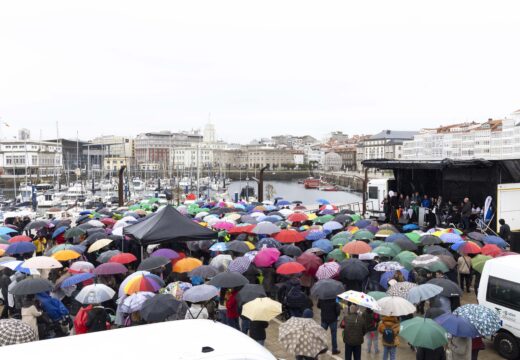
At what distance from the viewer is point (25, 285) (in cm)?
722

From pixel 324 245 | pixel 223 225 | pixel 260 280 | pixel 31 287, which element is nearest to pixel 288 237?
pixel 324 245

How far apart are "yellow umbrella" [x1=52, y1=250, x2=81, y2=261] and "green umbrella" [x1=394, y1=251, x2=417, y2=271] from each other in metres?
6.86

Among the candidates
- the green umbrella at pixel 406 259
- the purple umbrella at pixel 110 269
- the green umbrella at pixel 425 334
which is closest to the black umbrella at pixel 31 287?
the purple umbrella at pixel 110 269

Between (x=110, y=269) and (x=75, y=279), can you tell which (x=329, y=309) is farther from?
(x=75, y=279)

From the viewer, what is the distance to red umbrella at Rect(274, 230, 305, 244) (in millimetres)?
12358

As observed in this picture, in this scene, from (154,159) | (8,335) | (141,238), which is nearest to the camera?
(8,335)

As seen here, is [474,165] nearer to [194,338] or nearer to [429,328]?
[429,328]

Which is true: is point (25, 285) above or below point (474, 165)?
below

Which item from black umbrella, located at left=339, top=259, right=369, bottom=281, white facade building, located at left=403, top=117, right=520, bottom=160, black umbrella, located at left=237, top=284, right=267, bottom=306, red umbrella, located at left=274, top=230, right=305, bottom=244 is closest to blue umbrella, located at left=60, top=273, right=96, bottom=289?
black umbrella, located at left=237, top=284, right=267, bottom=306

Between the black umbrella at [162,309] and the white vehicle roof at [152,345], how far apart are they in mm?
2018

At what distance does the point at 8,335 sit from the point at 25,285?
205 cm

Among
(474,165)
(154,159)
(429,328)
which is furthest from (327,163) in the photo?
(429,328)

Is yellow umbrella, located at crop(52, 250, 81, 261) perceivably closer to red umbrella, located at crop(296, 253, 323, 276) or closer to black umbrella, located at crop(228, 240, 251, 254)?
black umbrella, located at crop(228, 240, 251, 254)

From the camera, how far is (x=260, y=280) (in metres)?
9.96
